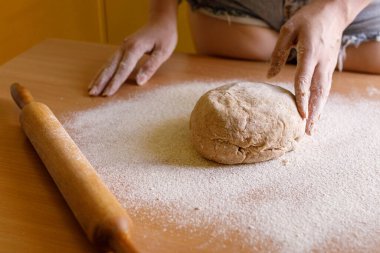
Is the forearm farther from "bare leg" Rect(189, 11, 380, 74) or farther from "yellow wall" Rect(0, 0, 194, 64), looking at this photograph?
"yellow wall" Rect(0, 0, 194, 64)

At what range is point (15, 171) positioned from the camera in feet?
2.72

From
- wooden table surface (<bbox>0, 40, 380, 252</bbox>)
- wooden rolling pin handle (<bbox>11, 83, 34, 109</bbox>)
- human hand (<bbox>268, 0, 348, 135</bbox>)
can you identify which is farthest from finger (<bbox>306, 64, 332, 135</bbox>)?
wooden rolling pin handle (<bbox>11, 83, 34, 109</bbox>)

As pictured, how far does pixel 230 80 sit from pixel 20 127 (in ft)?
1.75

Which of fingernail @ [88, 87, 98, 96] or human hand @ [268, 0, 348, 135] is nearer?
human hand @ [268, 0, 348, 135]

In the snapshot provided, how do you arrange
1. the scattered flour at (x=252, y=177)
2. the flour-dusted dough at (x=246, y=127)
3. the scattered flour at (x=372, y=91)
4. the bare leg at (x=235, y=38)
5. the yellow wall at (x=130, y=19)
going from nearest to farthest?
the scattered flour at (x=252, y=177), the flour-dusted dough at (x=246, y=127), the scattered flour at (x=372, y=91), the bare leg at (x=235, y=38), the yellow wall at (x=130, y=19)

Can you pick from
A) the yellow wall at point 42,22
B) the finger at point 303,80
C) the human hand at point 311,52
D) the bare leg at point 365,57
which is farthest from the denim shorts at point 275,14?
the yellow wall at point 42,22

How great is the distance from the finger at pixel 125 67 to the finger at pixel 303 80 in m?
0.47

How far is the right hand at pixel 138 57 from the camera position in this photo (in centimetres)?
114

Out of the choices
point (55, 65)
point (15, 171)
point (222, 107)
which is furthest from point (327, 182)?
point (55, 65)

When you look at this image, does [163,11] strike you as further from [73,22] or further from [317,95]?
[73,22]

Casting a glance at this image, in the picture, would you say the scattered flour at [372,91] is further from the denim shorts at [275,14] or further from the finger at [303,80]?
the finger at [303,80]

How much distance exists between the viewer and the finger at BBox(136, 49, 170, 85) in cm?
118

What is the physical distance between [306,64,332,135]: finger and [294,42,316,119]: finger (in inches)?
0.7

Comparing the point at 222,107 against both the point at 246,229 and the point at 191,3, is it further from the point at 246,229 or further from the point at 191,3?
the point at 191,3
